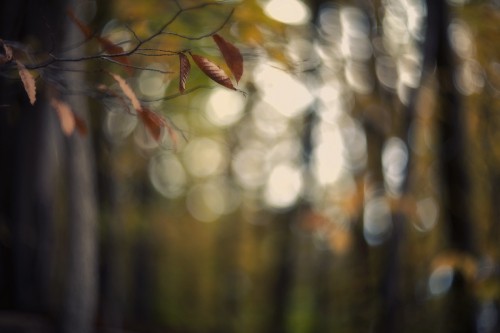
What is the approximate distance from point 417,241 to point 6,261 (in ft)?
18.3

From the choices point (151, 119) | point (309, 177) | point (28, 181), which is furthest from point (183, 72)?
point (309, 177)

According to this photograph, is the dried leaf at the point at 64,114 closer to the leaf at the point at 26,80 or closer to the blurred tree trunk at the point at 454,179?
the leaf at the point at 26,80

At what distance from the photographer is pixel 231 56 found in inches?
62.2

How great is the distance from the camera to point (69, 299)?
11.7 feet

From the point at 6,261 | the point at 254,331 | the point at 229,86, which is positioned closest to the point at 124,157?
the point at 6,261

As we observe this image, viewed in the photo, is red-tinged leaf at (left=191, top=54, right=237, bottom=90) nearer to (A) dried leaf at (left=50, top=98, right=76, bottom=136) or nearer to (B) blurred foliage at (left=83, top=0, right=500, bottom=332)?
(B) blurred foliage at (left=83, top=0, right=500, bottom=332)

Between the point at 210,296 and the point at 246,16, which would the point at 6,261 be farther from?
the point at 210,296

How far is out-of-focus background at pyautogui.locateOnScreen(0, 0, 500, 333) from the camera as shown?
122 inches

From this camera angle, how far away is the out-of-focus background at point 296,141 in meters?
3.09

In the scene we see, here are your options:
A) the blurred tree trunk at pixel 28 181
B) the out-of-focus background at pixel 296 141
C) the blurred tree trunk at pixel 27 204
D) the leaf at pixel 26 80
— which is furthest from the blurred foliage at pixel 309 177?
the blurred tree trunk at pixel 27 204

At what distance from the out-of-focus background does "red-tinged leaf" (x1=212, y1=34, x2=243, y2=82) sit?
0.07 m

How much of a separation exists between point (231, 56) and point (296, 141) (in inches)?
392

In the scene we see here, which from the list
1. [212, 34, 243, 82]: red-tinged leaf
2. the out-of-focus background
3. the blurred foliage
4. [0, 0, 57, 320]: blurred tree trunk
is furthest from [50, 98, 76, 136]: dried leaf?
[0, 0, 57, 320]: blurred tree trunk

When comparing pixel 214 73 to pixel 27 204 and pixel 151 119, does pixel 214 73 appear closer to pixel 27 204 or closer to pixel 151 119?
pixel 151 119
